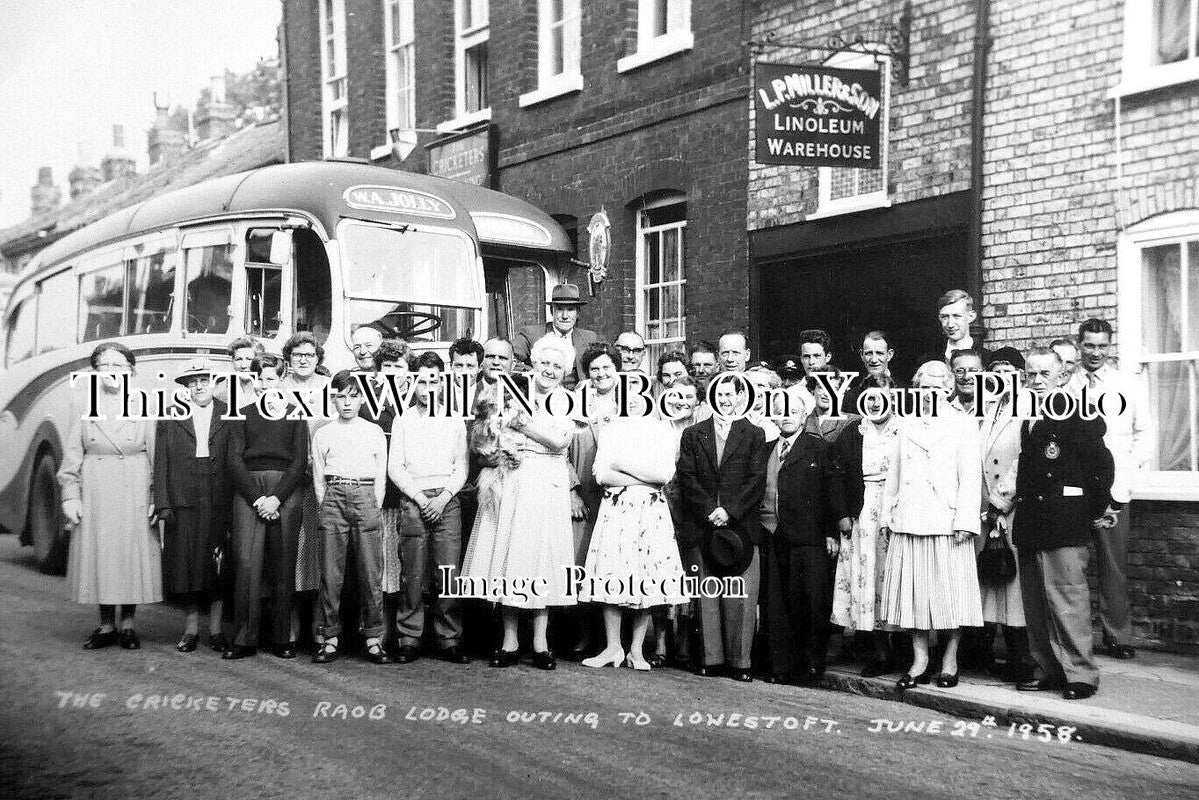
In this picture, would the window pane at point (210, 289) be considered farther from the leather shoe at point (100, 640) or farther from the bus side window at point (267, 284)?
the leather shoe at point (100, 640)

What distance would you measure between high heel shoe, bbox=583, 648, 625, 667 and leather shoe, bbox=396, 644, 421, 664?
1127 mm

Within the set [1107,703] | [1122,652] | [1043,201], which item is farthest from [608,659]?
[1043,201]

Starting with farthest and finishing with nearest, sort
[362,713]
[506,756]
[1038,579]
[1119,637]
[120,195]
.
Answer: [120,195] < [1119,637] < [1038,579] < [362,713] < [506,756]

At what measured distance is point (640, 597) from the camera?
354 inches

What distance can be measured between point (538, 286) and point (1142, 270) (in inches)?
241

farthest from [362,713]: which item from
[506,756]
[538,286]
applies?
[538,286]

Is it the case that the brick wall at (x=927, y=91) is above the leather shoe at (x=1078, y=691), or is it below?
above

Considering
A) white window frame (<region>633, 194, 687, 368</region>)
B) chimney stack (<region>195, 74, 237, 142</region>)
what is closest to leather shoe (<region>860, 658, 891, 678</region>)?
white window frame (<region>633, 194, 687, 368</region>)

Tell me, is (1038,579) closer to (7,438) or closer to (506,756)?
(506,756)

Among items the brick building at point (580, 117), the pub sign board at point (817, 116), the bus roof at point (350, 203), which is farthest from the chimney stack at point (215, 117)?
the pub sign board at point (817, 116)

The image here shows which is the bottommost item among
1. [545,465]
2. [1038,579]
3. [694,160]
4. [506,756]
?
[506,756]

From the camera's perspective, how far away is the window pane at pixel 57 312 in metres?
15.1

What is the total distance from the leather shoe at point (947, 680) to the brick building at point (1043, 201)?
8.54ft

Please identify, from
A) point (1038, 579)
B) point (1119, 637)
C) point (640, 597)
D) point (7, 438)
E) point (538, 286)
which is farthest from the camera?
point (7, 438)
